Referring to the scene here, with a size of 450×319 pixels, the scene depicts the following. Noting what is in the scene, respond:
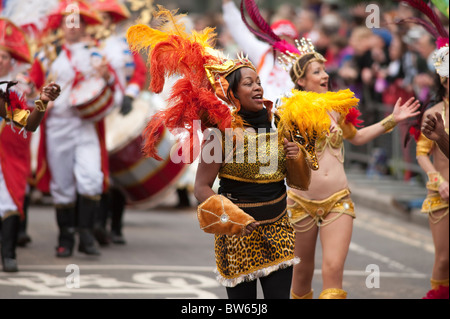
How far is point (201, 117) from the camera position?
496 cm

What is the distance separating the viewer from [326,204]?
6.09 meters

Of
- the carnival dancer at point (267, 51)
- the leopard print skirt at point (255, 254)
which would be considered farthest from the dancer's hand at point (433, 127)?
the carnival dancer at point (267, 51)

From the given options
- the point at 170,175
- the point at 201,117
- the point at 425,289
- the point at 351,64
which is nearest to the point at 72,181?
the point at 170,175

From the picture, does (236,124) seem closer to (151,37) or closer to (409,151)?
(151,37)

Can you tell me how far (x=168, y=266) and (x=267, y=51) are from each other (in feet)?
7.19

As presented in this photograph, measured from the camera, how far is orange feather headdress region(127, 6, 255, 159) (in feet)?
16.1

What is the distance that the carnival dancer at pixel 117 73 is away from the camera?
31.0 ft

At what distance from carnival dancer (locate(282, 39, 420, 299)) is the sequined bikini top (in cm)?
99

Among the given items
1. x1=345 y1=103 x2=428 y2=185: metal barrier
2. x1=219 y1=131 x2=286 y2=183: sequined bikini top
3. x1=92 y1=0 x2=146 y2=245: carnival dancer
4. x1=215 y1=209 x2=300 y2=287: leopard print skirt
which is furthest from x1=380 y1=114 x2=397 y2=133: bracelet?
x1=345 y1=103 x2=428 y2=185: metal barrier

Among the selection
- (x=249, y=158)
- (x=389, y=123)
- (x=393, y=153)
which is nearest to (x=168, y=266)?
(x=389, y=123)

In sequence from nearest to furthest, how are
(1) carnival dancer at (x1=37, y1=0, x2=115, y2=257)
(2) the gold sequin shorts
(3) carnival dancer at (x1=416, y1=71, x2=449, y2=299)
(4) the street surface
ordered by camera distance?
(2) the gold sequin shorts < (3) carnival dancer at (x1=416, y1=71, x2=449, y2=299) < (4) the street surface < (1) carnival dancer at (x1=37, y1=0, x2=115, y2=257)

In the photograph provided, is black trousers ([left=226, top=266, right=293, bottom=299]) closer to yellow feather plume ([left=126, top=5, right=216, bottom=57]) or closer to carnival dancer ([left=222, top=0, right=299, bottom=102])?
yellow feather plume ([left=126, top=5, right=216, bottom=57])
